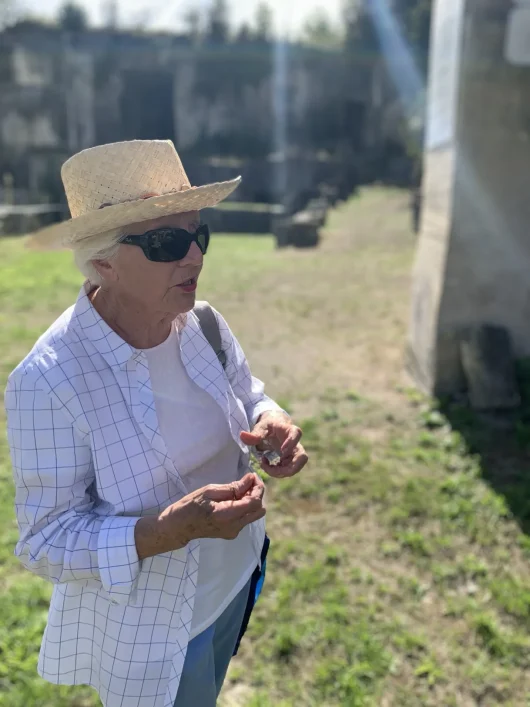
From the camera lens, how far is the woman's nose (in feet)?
4.86

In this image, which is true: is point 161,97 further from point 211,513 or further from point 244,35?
point 211,513

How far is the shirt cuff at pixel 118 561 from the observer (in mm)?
1268

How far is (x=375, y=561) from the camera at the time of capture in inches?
125

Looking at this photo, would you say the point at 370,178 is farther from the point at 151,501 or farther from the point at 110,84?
the point at 151,501

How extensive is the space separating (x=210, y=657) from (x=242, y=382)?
29.1 inches

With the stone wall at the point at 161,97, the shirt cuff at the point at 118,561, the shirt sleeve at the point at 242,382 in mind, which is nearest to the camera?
the shirt cuff at the point at 118,561

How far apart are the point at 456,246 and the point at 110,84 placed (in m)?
24.5

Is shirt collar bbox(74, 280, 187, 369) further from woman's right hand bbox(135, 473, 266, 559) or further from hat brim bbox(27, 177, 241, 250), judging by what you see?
woman's right hand bbox(135, 473, 266, 559)

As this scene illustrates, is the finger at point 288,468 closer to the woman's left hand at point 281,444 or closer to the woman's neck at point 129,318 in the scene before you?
the woman's left hand at point 281,444

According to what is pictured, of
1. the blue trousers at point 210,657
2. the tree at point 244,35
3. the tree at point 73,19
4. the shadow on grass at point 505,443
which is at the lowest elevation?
the shadow on grass at point 505,443

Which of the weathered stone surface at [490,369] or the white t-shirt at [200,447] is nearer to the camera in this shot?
the white t-shirt at [200,447]

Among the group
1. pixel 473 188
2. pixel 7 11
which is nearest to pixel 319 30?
pixel 7 11

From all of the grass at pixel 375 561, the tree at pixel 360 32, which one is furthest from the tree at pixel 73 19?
the grass at pixel 375 561

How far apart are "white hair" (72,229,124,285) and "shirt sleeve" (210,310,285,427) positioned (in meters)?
0.41
